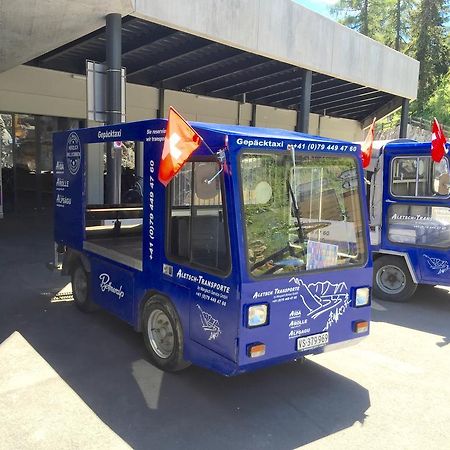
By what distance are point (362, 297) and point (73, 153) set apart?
153 inches

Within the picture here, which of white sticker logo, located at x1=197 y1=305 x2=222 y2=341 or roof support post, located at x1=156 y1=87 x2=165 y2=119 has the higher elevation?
roof support post, located at x1=156 y1=87 x2=165 y2=119

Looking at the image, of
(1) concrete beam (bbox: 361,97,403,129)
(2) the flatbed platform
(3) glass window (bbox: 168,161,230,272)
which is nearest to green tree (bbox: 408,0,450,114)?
(1) concrete beam (bbox: 361,97,403,129)

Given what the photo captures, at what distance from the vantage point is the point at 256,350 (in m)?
3.56

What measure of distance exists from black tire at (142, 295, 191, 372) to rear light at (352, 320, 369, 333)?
1.50m

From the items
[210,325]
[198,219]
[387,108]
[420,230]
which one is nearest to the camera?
[210,325]

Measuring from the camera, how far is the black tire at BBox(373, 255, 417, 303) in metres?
6.98

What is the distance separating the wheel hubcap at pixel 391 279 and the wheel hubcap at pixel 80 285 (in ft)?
14.2

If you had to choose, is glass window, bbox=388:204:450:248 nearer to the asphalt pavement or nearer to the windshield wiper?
the asphalt pavement

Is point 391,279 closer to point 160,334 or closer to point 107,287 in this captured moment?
point 160,334

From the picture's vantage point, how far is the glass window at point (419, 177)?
6.49 m

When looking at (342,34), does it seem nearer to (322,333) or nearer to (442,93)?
(322,333)

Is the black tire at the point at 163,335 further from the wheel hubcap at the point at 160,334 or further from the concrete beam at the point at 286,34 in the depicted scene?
the concrete beam at the point at 286,34

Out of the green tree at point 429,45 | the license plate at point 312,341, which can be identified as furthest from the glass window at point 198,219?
the green tree at point 429,45

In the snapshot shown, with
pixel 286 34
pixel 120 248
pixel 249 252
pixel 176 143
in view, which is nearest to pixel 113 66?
pixel 120 248
